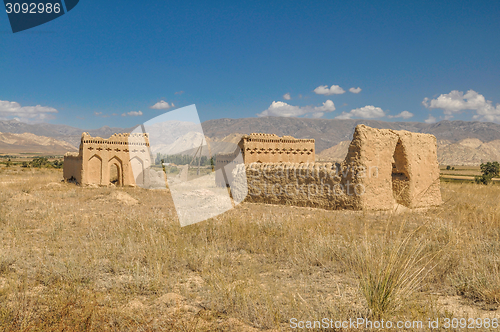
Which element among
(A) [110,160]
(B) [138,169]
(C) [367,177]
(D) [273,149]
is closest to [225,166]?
(D) [273,149]

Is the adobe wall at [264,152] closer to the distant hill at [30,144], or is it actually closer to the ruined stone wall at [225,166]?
the ruined stone wall at [225,166]

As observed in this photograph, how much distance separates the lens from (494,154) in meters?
89.7

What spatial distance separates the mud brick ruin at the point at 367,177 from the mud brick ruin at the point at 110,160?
34.9ft

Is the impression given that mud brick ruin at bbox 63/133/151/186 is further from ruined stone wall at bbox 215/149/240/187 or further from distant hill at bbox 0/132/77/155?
distant hill at bbox 0/132/77/155

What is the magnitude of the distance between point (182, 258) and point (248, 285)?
144cm

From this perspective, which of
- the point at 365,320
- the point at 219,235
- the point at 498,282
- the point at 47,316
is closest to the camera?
the point at 365,320

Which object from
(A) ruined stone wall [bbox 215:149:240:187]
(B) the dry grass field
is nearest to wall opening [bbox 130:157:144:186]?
(A) ruined stone wall [bbox 215:149:240:187]

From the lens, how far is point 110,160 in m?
18.0

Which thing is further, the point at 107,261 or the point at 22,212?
the point at 22,212

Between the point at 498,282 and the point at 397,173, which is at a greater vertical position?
the point at 397,173

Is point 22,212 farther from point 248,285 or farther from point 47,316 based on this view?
point 248,285

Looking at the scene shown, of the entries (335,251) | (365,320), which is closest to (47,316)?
(365,320)

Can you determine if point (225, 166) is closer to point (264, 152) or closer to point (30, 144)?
point (264, 152)

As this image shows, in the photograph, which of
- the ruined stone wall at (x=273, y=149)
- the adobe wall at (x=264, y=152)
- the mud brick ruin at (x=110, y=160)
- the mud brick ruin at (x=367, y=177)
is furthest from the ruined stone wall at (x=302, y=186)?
the mud brick ruin at (x=110, y=160)
